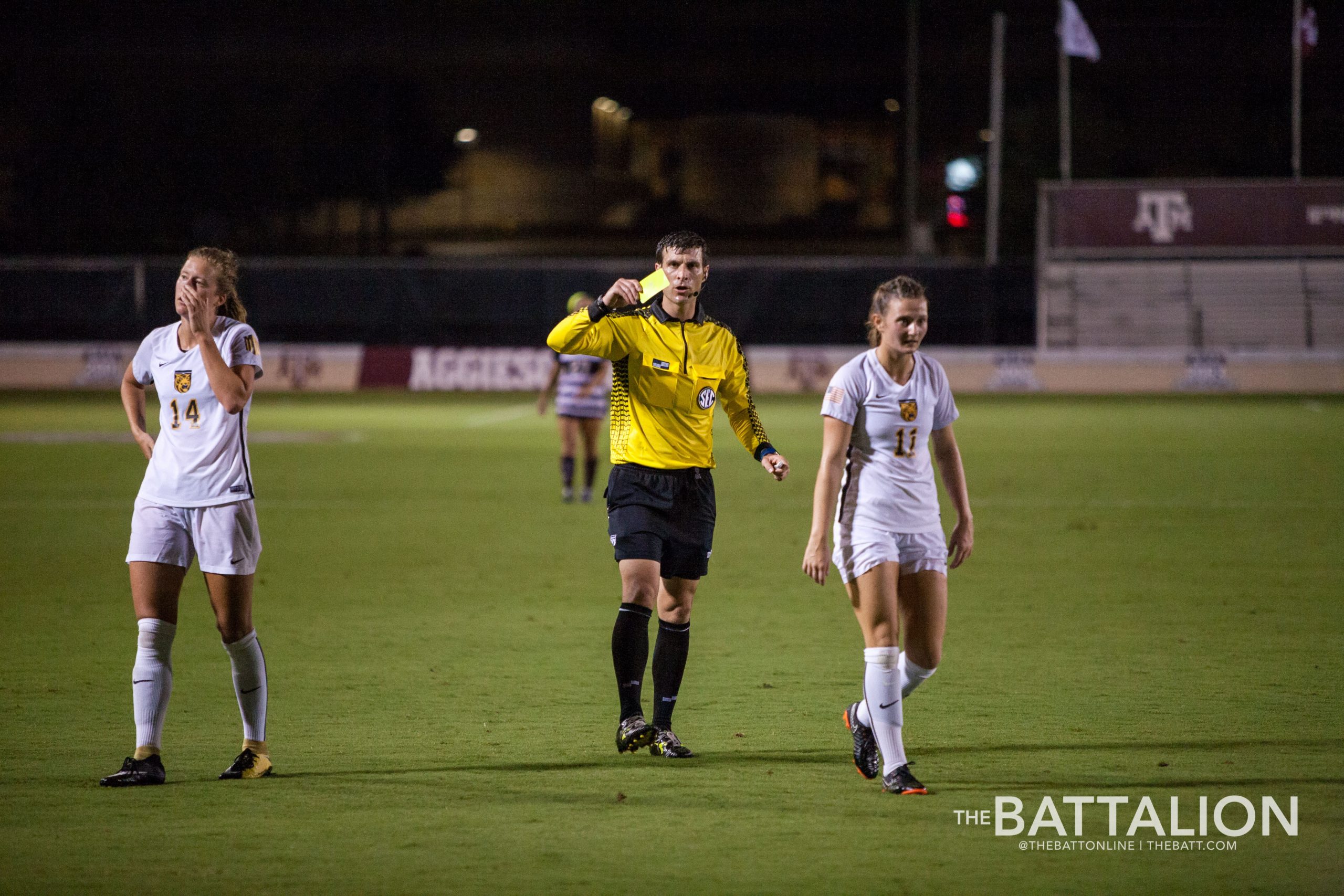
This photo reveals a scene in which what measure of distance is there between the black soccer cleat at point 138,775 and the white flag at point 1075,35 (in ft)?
104

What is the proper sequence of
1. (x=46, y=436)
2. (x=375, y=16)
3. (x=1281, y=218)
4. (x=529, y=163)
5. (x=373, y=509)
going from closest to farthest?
(x=373, y=509) < (x=46, y=436) < (x=1281, y=218) < (x=375, y=16) < (x=529, y=163)

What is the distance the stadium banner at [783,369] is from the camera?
3241 cm

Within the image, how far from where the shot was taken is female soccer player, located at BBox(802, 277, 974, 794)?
5.80 m

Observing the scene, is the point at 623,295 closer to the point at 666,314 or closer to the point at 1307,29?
the point at 666,314

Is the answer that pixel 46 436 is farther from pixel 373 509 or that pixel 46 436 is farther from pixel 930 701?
pixel 930 701

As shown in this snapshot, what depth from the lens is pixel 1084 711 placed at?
731 centimetres

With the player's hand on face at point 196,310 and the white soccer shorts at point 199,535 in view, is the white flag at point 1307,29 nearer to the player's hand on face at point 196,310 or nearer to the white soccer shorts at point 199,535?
the player's hand on face at point 196,310

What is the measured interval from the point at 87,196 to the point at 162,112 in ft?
14.8

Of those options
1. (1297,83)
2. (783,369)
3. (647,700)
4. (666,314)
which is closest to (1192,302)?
(1297,83)

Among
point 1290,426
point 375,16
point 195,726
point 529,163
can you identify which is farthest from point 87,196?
point 195,726

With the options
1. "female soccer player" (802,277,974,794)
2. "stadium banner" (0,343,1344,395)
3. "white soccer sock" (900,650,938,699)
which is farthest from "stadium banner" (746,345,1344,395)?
"female soccer player" (802,277,974,794)

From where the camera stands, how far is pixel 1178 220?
33.3 m

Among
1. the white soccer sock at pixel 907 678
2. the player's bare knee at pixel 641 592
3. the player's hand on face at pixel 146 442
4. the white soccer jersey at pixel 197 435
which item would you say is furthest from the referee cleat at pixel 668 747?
the player's hand on face at pixel 146 442

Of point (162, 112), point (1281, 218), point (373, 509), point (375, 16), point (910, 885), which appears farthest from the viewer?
point (375, 16)
